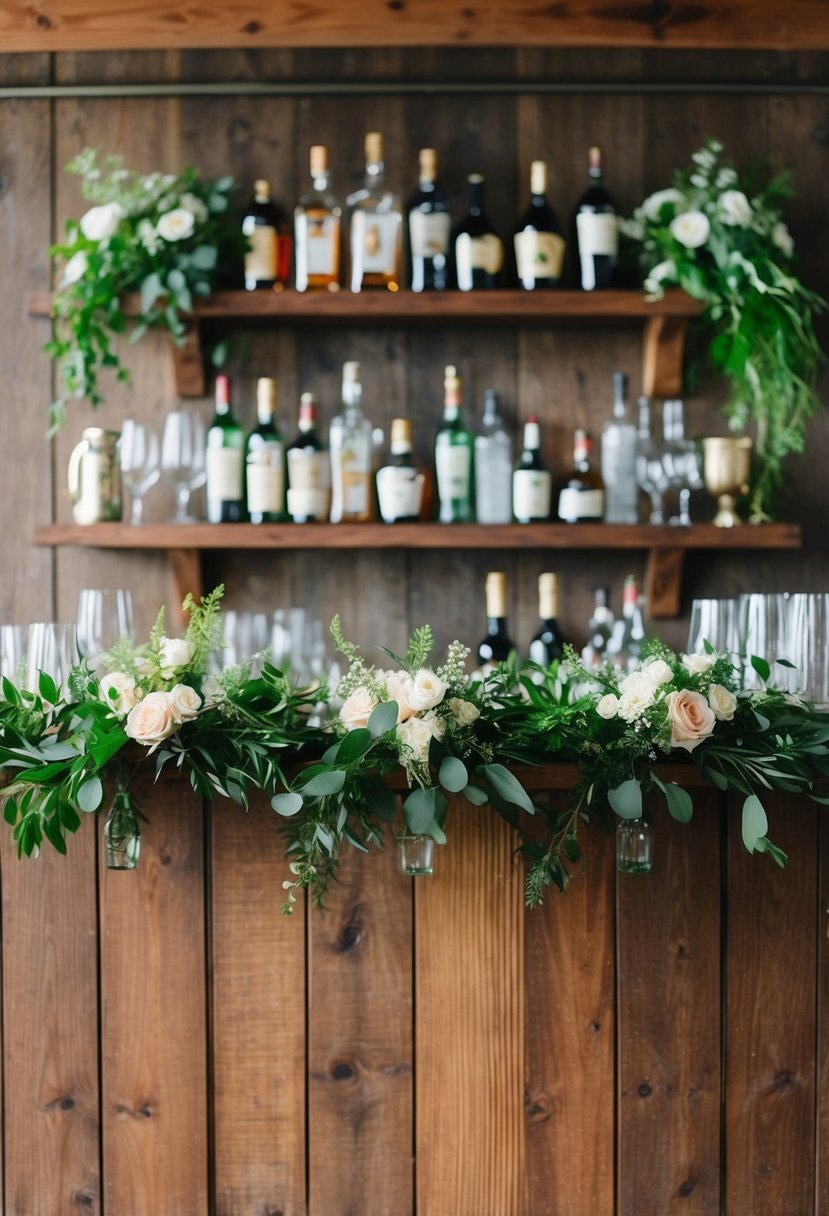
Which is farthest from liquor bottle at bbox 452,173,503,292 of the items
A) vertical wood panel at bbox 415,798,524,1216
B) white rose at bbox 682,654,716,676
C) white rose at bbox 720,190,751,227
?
vertical wood panel at bbox 415,798,524,1216

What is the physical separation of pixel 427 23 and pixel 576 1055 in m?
1.67

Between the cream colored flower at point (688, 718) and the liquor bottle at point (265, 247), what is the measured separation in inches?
54.0

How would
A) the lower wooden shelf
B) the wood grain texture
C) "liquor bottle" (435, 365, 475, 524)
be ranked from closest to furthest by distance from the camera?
1. the wood grain texture
2. the lower wooden shelf
3. "liquor bottle" (435, 365, 475, 524)

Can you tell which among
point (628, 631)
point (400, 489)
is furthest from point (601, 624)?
point (400, 489)

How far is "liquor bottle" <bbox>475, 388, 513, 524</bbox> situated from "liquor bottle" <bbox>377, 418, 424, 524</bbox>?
0.42 ft

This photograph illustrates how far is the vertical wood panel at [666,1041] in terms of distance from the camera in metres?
1.20

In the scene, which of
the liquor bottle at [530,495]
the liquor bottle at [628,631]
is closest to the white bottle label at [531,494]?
the liquor bottle at [530,495]

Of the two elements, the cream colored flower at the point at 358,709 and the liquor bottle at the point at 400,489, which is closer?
the cream colored flower at the point at 358,709

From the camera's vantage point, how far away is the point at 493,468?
7.41 ft

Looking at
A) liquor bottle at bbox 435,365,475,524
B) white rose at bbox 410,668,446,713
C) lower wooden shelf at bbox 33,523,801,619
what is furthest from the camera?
liquor bottle at bbox 435,365,475,524

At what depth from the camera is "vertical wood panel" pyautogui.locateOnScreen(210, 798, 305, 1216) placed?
1202 mm

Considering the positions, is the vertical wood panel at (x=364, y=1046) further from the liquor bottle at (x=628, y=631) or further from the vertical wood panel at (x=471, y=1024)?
the liquor bottle at (x=628, y=631)

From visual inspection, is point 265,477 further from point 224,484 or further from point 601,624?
point 601,624

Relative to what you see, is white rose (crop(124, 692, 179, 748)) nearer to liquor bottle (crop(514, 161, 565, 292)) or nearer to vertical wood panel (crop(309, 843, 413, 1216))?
vertical wood panel (crop(309, 843, 413, 1216))
